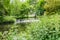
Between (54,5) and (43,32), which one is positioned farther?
(54,5)

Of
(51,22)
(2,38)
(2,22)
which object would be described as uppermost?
(51,22)

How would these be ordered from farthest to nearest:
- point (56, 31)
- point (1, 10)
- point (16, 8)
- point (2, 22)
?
point (16, 8), point (1, 10), point (2, 22), point (56, 31)

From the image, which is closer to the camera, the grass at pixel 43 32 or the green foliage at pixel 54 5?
the grass at pixel 43 32

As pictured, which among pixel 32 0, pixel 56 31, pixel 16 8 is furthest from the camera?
pixel 32 0

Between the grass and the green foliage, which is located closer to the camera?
the grass

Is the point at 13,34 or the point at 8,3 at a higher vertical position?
the point at 13,34

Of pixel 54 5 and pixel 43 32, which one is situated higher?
pixel 43 32

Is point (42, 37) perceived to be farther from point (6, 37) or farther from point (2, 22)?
point (2, 22)

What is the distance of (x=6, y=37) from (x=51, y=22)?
5.22ft

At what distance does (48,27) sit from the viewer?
248 inches

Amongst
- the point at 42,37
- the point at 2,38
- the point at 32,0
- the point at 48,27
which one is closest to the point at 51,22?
the point at 48,27

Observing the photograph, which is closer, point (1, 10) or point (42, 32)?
point (42, 32)

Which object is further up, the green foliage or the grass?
the grass

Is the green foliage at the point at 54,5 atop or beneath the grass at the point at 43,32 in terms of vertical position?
beneath
